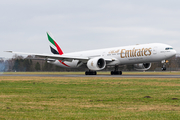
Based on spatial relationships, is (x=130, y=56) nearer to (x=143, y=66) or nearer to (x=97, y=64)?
(x=97, y=64)

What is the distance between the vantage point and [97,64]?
39.4m

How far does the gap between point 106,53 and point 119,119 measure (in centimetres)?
3662

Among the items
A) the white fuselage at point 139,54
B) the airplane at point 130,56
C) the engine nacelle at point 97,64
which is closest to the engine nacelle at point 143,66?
the airplane at point 130,56

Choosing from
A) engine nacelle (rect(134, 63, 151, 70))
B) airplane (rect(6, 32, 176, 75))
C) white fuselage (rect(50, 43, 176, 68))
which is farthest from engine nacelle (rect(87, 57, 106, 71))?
engine nacelle (rect(134, 63, 151, 70))

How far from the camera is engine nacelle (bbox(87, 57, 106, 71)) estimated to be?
39281mm

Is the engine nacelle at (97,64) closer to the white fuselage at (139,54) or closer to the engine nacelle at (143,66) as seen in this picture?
the white fuselage at (139,54)

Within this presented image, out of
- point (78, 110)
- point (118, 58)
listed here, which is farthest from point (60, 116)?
point (118, 58)

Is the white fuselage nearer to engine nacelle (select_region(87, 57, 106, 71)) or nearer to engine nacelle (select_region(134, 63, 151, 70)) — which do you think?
engine nacelle (select_region(87, 57, 106, 71))

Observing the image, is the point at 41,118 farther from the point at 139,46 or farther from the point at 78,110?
the point at 139,46

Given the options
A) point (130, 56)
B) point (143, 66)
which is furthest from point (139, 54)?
point (143, 66)

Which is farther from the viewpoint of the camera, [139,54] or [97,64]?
[97,64]

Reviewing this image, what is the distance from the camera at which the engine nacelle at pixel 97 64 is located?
39.3m

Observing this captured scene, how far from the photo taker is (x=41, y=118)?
22.9ft

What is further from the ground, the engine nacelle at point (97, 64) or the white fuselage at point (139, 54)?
the white fuselage at point (139, 54)
